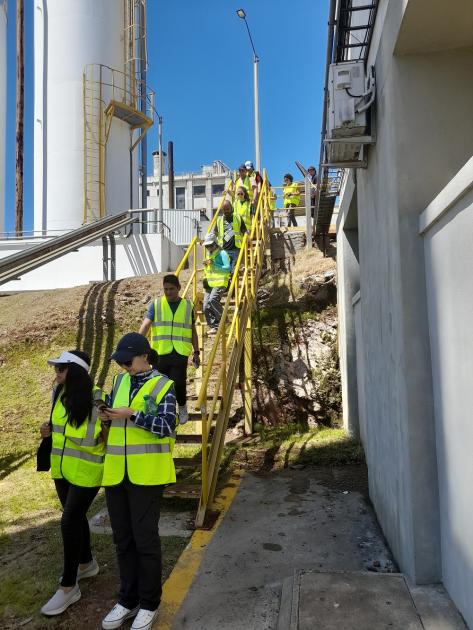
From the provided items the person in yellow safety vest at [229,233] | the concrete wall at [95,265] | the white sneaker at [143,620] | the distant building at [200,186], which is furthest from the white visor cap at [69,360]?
the distant building at [200,186]

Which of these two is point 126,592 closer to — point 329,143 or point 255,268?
point 329,143

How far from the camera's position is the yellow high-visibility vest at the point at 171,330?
18.6 ft

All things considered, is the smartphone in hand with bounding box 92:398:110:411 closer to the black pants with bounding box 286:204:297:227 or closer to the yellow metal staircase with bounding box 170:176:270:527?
the yellow metal staircase with bounding box 170:176:270:527

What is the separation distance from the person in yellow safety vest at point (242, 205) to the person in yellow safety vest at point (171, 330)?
409 cm

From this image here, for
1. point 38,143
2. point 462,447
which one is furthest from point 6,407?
point 38,143

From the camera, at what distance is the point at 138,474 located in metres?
3.30

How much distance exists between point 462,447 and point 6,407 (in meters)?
7.50

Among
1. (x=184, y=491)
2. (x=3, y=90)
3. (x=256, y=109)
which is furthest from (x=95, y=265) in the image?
(x=3, y=90)

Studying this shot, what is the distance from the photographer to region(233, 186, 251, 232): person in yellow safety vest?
31.4 ft

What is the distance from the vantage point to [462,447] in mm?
2945

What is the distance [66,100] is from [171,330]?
46.6ft

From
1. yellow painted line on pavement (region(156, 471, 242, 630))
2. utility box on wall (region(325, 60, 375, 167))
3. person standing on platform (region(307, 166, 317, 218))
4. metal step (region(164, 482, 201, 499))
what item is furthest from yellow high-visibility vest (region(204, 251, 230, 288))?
person standing on platform (region(307, 166, 317, 218))

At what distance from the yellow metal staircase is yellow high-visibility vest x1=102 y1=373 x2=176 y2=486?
4.19 feet

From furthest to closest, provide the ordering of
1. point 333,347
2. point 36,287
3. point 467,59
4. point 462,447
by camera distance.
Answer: point 36,287, point 333,347, point 467,59, point 462,447
